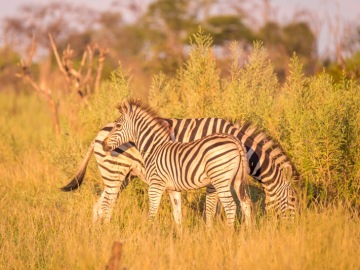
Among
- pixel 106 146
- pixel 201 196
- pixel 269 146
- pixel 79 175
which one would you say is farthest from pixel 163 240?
pixel 201 196

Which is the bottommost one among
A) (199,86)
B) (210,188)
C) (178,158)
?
(210,188)

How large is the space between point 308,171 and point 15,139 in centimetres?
688

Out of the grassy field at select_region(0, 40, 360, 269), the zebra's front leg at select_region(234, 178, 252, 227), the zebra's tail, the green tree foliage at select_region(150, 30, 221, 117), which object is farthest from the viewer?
the green tree foliage at select_region(150, 30, 221, 117)

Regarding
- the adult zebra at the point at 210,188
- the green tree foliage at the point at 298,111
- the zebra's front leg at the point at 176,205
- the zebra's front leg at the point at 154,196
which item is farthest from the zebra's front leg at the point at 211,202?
the green tree foliage at the point at 298,111

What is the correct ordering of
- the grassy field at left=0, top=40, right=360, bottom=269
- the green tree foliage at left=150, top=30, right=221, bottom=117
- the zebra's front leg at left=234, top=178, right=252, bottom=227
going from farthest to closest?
the green tree foliage at left=150, top=30, right=221, bottom=117 < the zebra's front leg at left=234, top=178, right=252, bottom=227 < the grassy field at left=0, top=40, right=360, bottom=269

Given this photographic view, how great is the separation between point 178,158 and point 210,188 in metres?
0.57

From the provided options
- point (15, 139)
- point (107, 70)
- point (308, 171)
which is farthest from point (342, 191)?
point (107, 70)

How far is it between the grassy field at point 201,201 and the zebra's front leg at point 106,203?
94 mm

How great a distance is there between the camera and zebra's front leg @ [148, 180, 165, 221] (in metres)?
7.00

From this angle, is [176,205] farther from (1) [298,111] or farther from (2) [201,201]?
(1) [298,111]

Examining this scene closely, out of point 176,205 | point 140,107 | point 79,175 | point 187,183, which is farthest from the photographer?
point 79,175

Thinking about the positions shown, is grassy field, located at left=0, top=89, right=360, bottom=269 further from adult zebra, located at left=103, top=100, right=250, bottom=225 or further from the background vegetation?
adult zebra, located at left=103, top=100, right=250, bottom=225

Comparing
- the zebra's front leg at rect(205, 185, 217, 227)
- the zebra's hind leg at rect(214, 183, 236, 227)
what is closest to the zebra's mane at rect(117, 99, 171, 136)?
the zebra's front leg at rect(205, 185, 217, 227)

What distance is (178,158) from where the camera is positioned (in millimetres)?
6902
